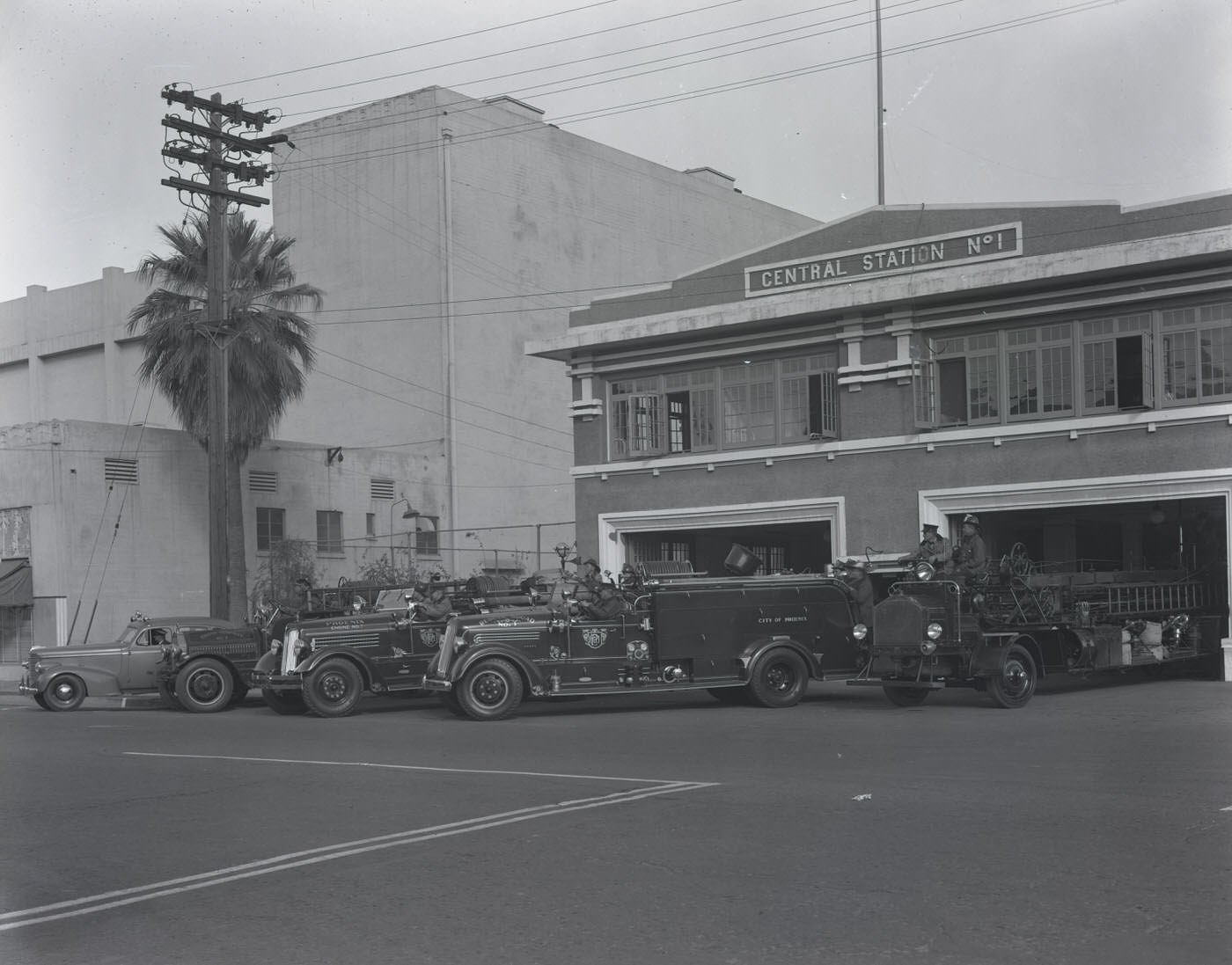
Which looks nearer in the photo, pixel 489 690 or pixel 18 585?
pixel 489 690

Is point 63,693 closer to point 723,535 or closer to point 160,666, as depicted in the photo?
point 160,666

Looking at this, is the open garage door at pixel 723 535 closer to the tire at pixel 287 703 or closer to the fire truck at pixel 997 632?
the fire truck at pixel 997 632

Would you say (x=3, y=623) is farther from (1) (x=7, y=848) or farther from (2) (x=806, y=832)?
(2) (x=806, y=832)

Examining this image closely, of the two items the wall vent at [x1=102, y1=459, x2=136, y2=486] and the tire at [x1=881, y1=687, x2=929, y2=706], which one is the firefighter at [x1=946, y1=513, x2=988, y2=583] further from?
the wall vent at [x1=102, y1=459, x2=136, y2=486]

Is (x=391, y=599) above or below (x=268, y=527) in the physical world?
below

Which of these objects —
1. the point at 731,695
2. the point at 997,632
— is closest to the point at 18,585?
the point at 731,695

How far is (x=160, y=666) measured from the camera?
2362 centimetres

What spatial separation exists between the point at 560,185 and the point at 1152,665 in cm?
3071

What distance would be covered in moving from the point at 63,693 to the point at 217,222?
1016 centimetres

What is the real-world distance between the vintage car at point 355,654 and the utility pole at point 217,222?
7102mm

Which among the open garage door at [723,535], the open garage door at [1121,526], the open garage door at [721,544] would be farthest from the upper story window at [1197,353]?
the open garage door at [721,544]

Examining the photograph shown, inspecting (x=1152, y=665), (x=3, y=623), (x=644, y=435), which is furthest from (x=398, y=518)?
(x=1152, y=665)

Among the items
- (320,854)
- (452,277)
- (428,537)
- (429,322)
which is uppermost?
(452,277)

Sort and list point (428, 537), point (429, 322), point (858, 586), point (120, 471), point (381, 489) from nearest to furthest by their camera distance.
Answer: point (858, 586)
point (120, 471)
point (381, 489)
point (428, 537)
point (429, 322)
